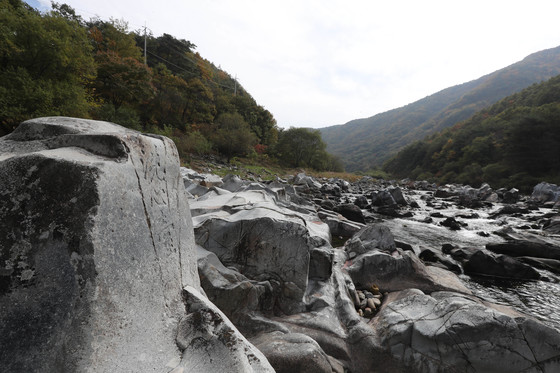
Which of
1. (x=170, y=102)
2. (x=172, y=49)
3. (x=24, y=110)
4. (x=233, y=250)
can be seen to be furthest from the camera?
(x=172, y=49)

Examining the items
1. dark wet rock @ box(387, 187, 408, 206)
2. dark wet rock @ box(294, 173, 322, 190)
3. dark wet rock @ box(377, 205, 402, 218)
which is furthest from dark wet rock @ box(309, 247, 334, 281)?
dark wet rock @ box(294, 173, 322, 190)

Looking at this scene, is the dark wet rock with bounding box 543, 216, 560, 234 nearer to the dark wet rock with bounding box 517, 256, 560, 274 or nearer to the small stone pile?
the dark wet rock with bounding box 517, 256, 560, 274

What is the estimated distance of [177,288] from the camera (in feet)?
8.16

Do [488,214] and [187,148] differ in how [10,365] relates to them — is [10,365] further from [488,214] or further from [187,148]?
[187,148]

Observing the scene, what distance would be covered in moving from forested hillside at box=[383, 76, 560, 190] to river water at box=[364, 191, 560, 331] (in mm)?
24111

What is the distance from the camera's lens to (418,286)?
6.16 m

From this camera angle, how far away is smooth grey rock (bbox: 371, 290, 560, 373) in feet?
11.1

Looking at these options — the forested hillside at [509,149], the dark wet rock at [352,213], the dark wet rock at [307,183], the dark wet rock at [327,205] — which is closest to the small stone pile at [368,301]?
the dark wet rock at [352,213]

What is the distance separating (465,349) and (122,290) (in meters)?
4.52

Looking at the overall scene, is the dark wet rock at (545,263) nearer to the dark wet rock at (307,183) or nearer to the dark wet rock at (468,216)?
the dark wet rock at (468,216)

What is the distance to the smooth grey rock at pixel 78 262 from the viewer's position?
1.52m

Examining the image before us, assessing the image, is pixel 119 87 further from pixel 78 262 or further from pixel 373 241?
pixel 78 262

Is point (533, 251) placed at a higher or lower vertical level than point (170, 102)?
lower

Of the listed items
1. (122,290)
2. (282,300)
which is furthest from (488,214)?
(122,290)
